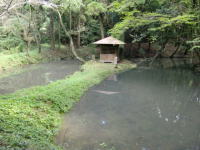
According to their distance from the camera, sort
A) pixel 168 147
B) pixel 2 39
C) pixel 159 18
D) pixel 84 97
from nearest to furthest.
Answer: pixel 168 147 → pixel 84 97 → pixel 159 18 → pixel 2 39

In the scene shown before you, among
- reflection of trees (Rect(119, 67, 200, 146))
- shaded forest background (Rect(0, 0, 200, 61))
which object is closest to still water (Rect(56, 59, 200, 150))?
reflection of trees (Rect(119, 67, 200, 146))

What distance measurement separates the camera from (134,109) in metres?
8.66

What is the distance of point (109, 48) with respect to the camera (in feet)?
69.3

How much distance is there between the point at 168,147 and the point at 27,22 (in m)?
20.5

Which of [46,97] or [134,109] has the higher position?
[46,97]

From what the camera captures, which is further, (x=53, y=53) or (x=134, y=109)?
(x=53, y=53)

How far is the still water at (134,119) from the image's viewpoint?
593 centimetres

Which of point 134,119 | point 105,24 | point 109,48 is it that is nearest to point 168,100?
point 134,119

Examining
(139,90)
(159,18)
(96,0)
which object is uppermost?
(96,0)

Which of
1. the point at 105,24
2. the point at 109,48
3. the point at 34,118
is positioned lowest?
the point at 34,118

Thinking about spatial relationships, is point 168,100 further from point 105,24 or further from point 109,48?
point 105,24

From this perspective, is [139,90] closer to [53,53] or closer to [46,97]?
[46,97]

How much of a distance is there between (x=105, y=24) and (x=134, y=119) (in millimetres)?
20904

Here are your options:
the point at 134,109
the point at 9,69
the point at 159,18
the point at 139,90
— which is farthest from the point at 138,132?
the point at 9,69
